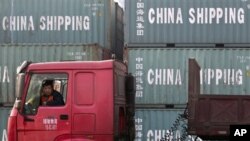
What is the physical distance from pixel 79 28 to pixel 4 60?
217cm

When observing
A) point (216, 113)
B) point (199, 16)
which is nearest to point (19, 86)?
point (216, 113)

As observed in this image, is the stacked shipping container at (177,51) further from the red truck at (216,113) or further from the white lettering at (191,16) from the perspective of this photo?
the red truck at (216,113)

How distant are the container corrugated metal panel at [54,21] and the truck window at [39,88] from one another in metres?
5.59

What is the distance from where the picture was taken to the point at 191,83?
7910 millimetres

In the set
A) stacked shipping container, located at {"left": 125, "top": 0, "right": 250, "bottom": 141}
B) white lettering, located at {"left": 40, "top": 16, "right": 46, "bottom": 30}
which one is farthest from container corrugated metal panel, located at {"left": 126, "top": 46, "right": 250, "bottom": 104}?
white lettering, located at {"left": 40, "top": 16, "right": 46, "bottom": 30}

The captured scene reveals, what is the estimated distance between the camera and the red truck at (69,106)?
7867 mm

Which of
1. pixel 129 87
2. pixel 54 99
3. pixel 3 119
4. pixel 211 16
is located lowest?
pixel 3 119

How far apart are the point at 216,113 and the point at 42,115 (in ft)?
9.01

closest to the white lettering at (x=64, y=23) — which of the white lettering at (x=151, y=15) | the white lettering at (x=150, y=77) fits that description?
the white lettering at (x=151, y=15)

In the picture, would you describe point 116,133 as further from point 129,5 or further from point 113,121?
point 129,5

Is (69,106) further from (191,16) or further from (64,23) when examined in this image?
(191,16)

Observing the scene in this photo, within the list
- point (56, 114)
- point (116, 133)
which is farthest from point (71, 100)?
point (116, 133)

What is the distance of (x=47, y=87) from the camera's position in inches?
312

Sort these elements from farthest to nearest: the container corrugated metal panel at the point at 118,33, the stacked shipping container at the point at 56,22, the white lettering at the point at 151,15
Result: the container corrugated metal panel at the point at 118,33 → the stacked shipping container at the point at 56,22 → the white lettering at the point at 151,15
